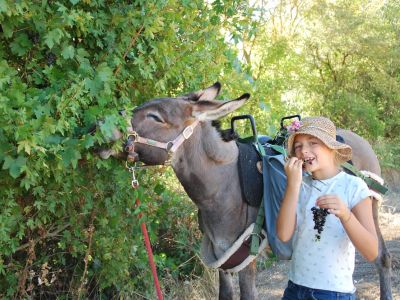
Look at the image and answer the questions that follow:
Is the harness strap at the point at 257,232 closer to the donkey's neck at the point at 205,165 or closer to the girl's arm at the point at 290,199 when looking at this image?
the donkey's neck at the point at 205,165

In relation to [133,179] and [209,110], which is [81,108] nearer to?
[133,179]

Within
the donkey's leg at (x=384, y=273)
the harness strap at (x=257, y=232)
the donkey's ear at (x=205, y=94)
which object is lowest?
the donkey's leg at (x=384, y=273)

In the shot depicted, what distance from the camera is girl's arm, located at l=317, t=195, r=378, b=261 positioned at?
235 cm

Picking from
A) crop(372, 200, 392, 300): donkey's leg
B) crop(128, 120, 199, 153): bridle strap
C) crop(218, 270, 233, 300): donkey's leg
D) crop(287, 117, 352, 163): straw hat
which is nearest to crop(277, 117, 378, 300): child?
crop(287, 117, 352, 163): straw hat

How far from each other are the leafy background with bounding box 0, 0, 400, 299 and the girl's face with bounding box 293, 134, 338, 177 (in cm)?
107

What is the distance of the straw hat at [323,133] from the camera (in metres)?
2.62

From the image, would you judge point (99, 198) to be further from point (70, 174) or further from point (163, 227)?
point (163, 227)

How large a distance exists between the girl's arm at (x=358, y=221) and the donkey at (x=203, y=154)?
4.02 ft

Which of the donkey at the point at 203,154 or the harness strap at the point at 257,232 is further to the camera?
the harness strap at the point at 257,232

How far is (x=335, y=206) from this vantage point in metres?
2.35

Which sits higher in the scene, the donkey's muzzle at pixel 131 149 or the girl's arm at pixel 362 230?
the donkey's muzzle at pixel 131 149

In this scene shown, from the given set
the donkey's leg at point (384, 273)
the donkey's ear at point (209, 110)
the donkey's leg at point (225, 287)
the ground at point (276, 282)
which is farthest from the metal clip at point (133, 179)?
the donkey's leg at point (384, 273)

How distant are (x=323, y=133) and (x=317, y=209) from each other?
16.0 inches

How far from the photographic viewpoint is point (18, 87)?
8.94ft
